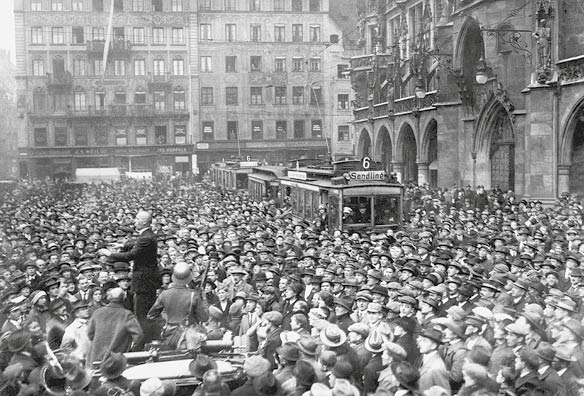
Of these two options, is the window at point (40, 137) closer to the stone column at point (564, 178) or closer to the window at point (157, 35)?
the window at point (157, 35)

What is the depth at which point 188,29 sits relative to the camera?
58938mm

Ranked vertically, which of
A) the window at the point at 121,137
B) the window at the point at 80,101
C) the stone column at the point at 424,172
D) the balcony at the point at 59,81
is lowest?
the stone column at the point at 424,172

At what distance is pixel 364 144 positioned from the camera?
163ft

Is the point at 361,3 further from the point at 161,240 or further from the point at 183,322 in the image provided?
the point at 183,322

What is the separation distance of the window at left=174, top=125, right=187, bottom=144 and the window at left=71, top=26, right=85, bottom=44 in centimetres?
1019

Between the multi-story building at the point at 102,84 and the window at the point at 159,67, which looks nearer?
the multi-story building at the point at 102,84

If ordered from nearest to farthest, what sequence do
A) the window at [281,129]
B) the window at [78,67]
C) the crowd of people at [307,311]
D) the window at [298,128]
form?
the crowd of people at [307,311] < the window at [78,67] < the window at [281,129] < the window at [298,128]

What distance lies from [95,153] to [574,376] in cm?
5527

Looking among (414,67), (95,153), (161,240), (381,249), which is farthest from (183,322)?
(95,153)

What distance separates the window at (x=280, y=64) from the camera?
61556mm

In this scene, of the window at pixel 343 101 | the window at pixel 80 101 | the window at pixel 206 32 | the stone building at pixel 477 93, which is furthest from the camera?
the window at pixel 343 101

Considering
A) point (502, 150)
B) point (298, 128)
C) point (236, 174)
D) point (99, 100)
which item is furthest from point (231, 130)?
A: point (502, 150)

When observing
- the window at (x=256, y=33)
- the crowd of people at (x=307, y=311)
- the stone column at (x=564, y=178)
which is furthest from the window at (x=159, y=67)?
the crowd of people at (x=307, y=311)

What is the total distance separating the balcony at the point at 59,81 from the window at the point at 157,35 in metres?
7.29
